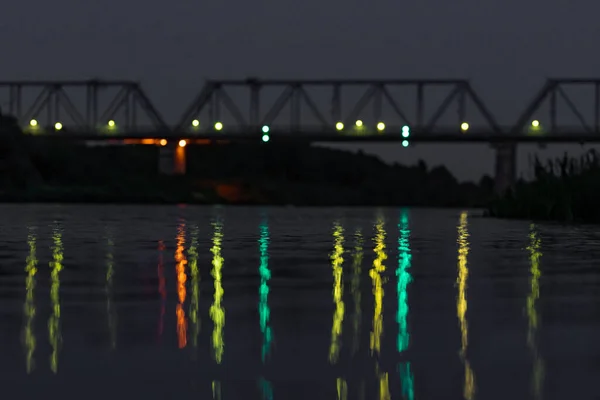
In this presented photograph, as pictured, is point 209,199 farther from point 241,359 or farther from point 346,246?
point 241,359

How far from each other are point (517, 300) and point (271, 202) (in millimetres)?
139449

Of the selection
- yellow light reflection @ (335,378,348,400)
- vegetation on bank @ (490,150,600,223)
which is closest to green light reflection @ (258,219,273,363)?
yellow light reflection @ (335,378,348,400)

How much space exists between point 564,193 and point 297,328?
35.2 metres

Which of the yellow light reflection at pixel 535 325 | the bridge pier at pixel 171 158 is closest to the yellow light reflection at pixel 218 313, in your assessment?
the yellow light reflection at pixel 535 325

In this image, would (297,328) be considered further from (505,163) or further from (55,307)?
(505,163)

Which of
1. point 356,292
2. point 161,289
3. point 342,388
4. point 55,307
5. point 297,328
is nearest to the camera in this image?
point 342,388

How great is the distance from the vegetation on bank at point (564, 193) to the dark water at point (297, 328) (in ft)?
70.5

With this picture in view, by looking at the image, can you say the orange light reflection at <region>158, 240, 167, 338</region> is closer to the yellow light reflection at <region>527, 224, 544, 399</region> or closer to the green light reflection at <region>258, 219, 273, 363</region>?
the green light reflection at <region>258, 219, 273, 363</region>

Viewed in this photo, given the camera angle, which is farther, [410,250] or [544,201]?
[544,201]

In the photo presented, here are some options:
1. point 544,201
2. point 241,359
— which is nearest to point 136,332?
point 241,359

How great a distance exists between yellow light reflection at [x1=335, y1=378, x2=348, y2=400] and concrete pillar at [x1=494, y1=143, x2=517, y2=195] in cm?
12799

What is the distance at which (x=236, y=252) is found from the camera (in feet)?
75.9

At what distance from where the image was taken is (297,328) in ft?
34.5

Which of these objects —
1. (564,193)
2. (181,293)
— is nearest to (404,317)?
(181,293)
